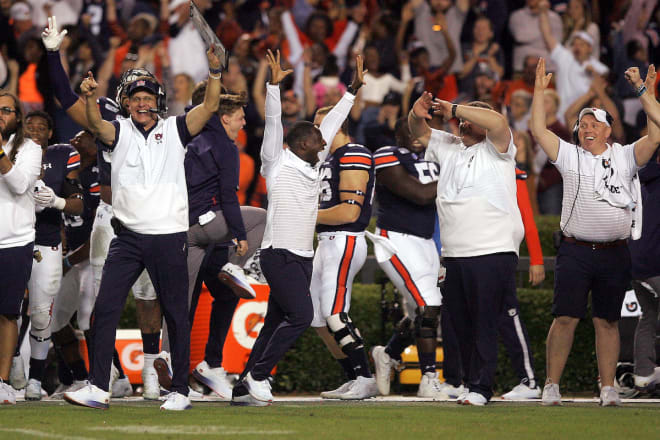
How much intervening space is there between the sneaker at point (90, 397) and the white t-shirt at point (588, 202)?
3.51 meters

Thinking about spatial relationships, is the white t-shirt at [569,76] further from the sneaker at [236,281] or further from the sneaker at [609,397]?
the sneaker at [236,281]

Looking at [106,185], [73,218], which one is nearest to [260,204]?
[73,218]

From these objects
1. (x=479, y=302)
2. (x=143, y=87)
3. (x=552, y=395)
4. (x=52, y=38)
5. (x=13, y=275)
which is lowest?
(x=552, y=395)

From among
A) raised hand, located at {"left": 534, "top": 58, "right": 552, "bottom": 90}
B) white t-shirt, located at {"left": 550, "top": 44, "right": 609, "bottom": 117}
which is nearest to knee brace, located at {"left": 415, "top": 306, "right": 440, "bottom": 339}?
raised hand, located at {"left": 534, "top": 58, "right": 552, "bottom": 90}

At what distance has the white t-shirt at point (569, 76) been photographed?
14.8m

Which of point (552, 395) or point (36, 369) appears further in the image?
point (36, 369)

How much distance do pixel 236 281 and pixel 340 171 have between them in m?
1.23

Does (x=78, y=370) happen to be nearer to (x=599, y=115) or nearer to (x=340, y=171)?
(x=340, y=171)

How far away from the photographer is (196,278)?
9.07 metres

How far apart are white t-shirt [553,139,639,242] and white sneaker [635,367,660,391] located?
1.60 meters

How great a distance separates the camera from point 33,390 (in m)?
9.03

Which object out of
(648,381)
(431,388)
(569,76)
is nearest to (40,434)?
(431,388)

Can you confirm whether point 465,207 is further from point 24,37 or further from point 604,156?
point 24,37

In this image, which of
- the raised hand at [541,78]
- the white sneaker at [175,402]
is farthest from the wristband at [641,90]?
the white sneaker at [175,402]
